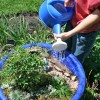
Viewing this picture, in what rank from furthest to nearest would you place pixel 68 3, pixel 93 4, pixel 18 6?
pixel 18 6 → pixel 68 3 → pixel 93 4

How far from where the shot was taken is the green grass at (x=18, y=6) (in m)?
3.94

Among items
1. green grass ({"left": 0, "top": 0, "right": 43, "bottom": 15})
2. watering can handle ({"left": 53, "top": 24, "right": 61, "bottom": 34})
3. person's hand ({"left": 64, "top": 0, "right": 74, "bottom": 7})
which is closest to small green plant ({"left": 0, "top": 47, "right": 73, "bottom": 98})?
watering can handle ({"left": 53, "top": 24, "right": 61, "bottom": 34})

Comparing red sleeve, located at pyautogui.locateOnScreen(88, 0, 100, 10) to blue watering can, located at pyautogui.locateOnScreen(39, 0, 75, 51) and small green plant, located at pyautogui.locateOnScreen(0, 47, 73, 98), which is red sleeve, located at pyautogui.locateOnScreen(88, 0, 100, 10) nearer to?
blue watering can, located at pyautogui.locateOnScreen(39, 0, 75, 51)

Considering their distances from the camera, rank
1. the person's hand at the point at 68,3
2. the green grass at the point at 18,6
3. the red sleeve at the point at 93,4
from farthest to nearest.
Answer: the green grass at the point at 18,6 < the person's hand at the point at 68,3 < the red sleeve at the point at 93,4

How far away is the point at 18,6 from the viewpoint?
4.05 meters

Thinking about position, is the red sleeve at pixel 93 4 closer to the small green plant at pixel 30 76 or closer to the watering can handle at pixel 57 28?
the watering can handle at pixel 57 28

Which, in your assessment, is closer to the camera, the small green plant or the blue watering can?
the small green plant

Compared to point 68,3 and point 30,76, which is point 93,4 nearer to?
point 68,3

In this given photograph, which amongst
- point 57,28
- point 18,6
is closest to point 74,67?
point 57,28

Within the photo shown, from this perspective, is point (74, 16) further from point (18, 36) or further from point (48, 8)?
point (18, 36)

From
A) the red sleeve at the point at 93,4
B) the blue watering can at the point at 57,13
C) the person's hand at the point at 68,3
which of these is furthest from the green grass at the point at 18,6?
the red sleeve at the point at 93,4

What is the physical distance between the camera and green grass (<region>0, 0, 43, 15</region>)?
3939mm

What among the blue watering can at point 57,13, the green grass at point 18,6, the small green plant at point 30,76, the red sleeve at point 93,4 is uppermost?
the red sleeve at point 93,4

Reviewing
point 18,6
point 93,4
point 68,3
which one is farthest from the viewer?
point 18,6
